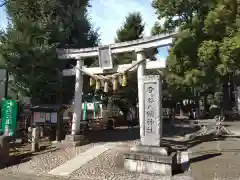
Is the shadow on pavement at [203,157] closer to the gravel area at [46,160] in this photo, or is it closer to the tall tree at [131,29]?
the gravel area at [46,160]

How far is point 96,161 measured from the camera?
994cm

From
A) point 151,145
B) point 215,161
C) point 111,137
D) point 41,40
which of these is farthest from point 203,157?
point 41,40

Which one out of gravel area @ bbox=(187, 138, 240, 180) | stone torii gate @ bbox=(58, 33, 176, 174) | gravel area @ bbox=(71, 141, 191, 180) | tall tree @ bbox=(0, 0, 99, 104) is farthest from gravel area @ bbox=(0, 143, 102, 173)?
gravel area @ bbox=(187, 138, 240, 180)

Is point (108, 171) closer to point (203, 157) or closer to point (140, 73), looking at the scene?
point (203, 157)

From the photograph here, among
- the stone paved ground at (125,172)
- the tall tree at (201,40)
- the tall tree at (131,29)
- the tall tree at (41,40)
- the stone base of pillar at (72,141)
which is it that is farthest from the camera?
the tall tree at (131,29)

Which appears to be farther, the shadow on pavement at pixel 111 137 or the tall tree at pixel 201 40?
the tall tree at pixel 201 40

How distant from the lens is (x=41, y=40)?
14.0m

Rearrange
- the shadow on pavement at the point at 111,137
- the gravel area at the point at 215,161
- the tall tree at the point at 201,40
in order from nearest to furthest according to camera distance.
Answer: the gravel area at the point at 215,161
the shadow on pavement at the point at 111,137
the tall tree at the point at 201,40

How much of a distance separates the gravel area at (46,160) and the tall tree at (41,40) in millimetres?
3948

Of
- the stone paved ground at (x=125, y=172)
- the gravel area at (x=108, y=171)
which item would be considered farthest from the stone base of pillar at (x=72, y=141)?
the gravel area at (x=108, y=171)

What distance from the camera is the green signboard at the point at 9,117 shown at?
12.5 metres

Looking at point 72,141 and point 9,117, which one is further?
point 9,117

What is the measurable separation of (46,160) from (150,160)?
160 inches

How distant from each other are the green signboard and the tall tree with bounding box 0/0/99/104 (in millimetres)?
1513
